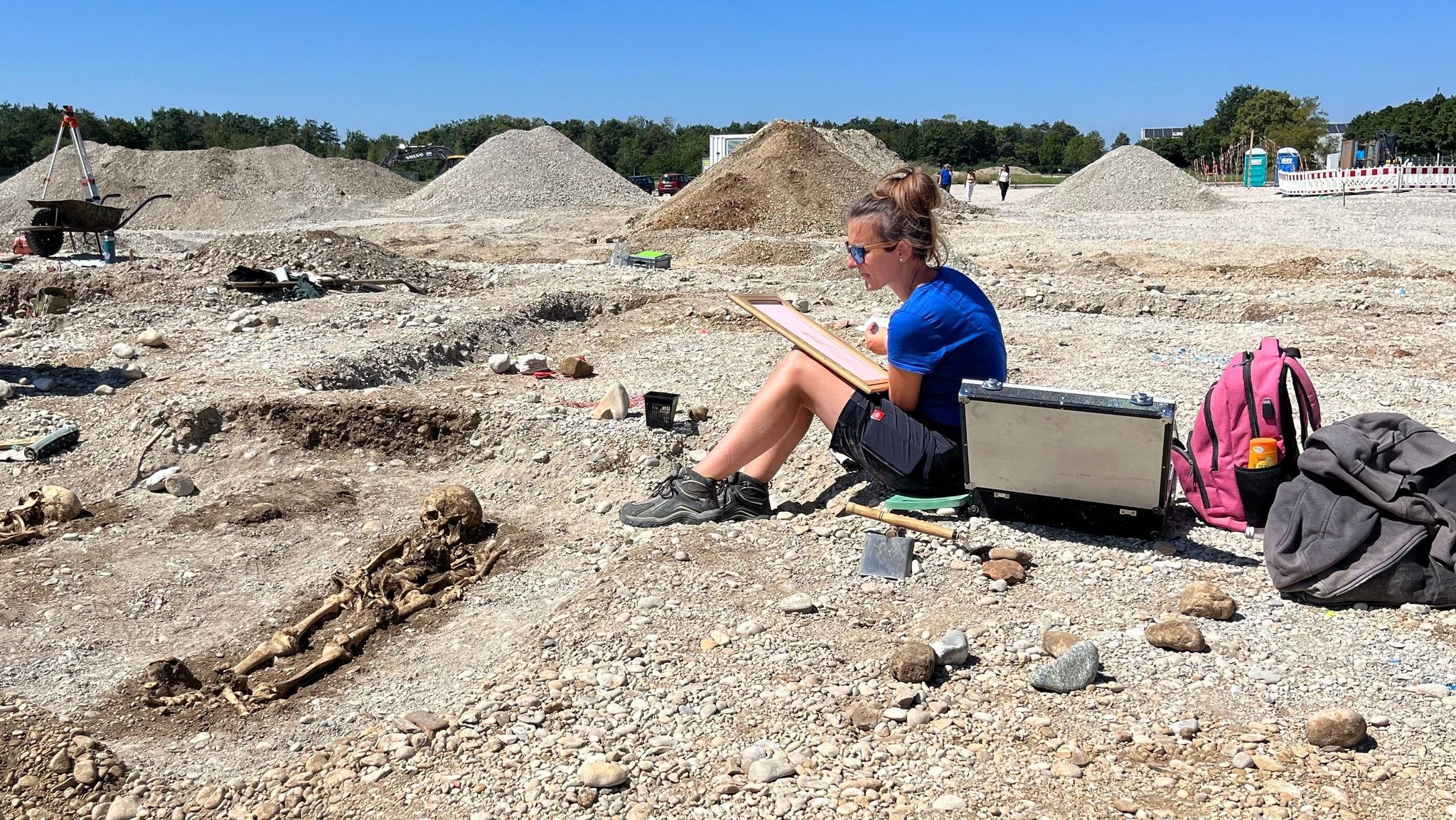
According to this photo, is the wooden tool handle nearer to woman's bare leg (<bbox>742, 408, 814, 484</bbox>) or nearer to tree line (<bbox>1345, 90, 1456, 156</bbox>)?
woman's bare leg (<bbox>742, 408, 814, 484</bbox>)

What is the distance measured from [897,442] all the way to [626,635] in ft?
4.31

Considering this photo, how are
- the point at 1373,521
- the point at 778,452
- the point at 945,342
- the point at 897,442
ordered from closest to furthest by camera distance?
the point at 1373,521, the point at 945,342, the point at 897,442, the point at 778,452

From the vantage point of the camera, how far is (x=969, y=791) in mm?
2701

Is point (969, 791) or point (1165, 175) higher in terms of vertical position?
point (1165, 175)

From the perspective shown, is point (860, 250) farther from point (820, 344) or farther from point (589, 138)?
point (589, 138)

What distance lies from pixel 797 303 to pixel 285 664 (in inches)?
292

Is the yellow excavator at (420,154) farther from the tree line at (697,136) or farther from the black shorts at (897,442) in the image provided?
the black shorts at (897,442)

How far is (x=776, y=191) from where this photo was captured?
20375 mm

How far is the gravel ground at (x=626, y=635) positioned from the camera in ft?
9.17

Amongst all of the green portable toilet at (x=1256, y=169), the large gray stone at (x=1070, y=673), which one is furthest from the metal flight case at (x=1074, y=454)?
the green portable toilet at (x=1256, y=169)

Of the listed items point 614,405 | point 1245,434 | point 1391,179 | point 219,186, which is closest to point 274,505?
point 614,405

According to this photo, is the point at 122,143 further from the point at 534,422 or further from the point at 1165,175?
the point at 534,422

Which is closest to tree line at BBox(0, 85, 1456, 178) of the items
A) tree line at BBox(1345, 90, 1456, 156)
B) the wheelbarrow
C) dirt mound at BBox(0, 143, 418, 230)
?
tree line at BBox(1345, 90, 1456, 156)

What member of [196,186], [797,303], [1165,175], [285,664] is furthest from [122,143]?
[285,664]
